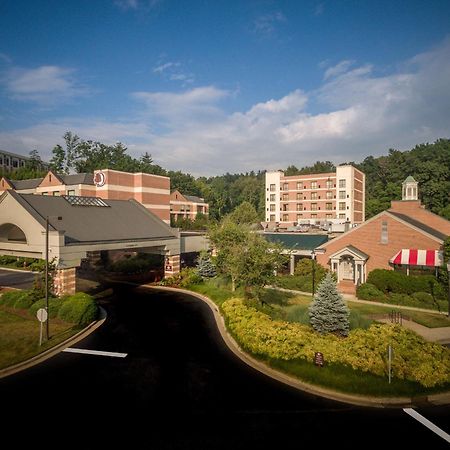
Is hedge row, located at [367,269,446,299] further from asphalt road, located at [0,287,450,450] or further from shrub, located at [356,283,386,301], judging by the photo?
asphalt road, located at [0,287,450,450]

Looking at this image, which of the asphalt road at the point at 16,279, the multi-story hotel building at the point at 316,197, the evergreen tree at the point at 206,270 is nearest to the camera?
the asphalt road at the point at 16,279

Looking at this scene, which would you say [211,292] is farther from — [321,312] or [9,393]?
[9,393]

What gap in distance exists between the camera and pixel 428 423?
1256 centimetres

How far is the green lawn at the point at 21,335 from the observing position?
60.2ft

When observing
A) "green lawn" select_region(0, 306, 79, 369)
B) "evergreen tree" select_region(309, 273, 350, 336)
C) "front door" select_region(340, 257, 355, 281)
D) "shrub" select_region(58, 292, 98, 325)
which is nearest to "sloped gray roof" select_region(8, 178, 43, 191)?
"green lawn" select_region(0, 306, 79, 369)

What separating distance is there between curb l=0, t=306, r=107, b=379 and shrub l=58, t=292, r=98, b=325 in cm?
60

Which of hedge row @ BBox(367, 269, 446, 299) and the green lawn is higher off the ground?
hedge row @ BBox(367, 269, 446, 299)

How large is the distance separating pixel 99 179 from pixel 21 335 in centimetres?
4148

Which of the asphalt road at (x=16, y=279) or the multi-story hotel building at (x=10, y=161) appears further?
the multi-story hotel building at (x=10, y=161)

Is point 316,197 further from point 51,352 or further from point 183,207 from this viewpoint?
point 51,352

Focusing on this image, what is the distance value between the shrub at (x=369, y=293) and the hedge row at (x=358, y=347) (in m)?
13.1

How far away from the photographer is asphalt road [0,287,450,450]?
1149cm

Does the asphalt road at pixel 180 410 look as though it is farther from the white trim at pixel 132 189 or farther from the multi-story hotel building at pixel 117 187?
the multi-story hotel building at pixel 117 187

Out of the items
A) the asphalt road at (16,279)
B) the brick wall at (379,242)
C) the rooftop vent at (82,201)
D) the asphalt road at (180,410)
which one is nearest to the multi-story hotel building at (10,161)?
the asphalt road at (16,279)
